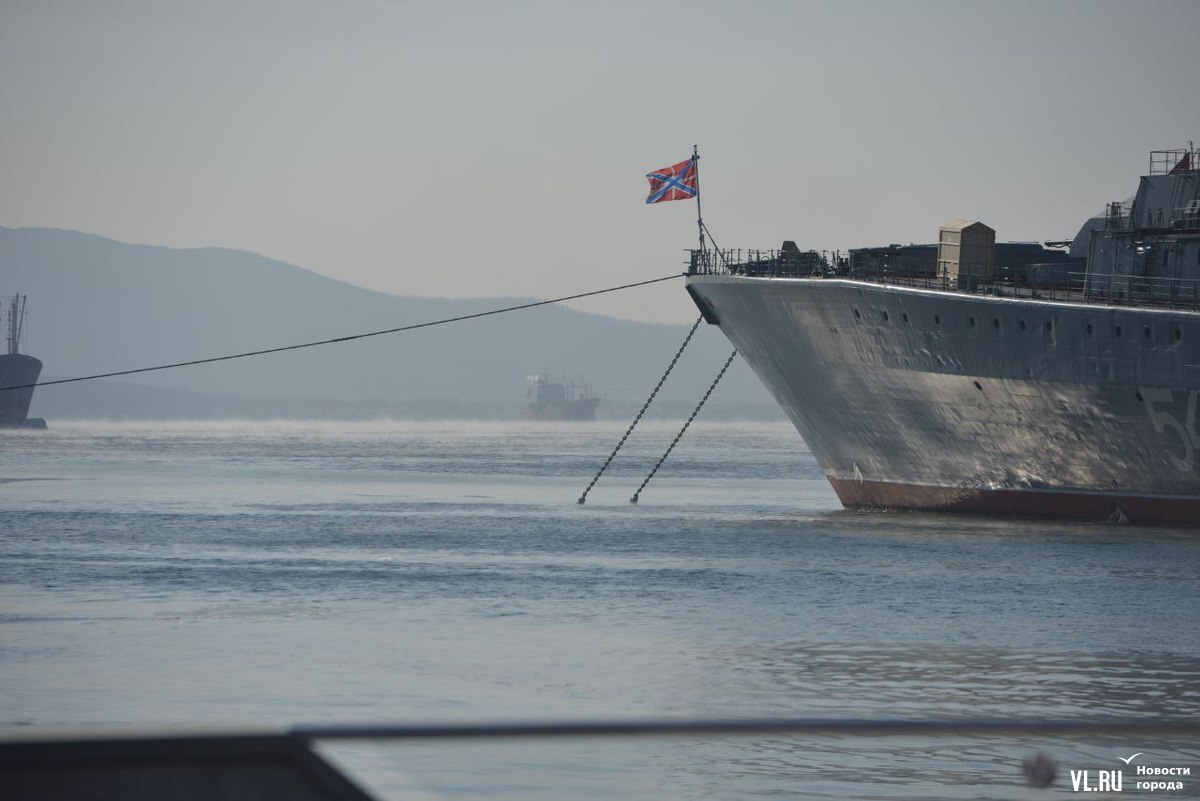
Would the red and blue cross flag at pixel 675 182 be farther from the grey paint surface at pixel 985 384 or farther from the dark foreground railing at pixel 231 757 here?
the dark foreground railing at pixel 231 757

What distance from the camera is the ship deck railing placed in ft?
139

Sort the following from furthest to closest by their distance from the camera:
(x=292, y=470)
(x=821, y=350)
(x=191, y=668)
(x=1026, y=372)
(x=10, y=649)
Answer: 1. (x=292, y=470)
2. (x=821, y=350)
3. (x=1026, y=372)
4. (x=10, y=649)
5. (x=191, y=668)

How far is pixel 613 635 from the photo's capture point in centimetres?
2512

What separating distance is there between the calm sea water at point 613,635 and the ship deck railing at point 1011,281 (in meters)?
6.29

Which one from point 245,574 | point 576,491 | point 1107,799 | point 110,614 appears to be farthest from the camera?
point 576,491

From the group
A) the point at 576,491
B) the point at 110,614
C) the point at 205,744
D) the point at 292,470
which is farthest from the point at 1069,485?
the point at 292,470

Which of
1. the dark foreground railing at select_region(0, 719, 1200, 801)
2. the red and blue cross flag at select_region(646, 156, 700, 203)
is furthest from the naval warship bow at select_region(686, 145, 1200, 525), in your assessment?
the dark foreground railing at select_region(0, 719, 1200, 801)

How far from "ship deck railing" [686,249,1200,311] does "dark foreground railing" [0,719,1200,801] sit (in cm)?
3811

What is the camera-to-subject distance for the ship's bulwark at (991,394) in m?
40.1

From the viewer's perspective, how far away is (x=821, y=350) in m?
48.4

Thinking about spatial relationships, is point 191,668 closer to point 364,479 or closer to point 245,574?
point 245,574

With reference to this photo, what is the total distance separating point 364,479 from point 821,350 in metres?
45.0

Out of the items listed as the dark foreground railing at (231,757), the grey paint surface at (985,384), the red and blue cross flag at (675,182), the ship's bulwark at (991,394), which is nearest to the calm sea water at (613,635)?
the dark foreground railing at (231,757)

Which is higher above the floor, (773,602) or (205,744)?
(205,744)
